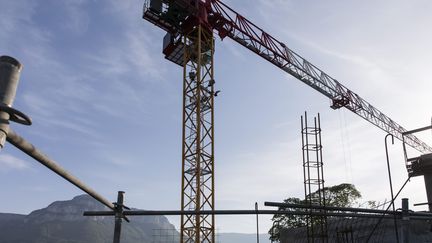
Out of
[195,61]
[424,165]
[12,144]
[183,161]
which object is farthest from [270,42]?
[12,144]

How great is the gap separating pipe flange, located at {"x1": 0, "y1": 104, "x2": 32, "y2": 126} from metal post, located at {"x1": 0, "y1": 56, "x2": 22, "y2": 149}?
19 mm

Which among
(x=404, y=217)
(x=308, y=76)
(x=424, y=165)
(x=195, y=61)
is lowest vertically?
Result: (x=404, y=217)

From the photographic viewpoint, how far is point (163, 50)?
1421 inches

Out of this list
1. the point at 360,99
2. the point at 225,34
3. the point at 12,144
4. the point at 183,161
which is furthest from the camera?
the point at 360,99

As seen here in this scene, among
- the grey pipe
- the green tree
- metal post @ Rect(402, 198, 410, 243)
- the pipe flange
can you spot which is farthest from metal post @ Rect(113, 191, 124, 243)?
the green tree

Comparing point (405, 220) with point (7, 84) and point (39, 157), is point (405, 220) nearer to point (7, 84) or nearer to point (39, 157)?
point (39, 157)

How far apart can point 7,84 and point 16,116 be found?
0.67ft

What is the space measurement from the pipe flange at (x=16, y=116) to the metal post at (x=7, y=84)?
0.02m

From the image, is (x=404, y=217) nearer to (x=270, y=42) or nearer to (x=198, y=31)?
(x=198, y=31)

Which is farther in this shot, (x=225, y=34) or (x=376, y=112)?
(x=376, y=112)

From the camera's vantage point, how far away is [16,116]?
2.48 meters

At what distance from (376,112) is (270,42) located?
80.8 ft

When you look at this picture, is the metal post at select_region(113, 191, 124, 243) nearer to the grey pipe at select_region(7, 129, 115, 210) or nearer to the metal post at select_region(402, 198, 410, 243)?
the grey pipe at select_region(7, 129, 115, 210)

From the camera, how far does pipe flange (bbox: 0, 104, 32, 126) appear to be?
7.82ft
